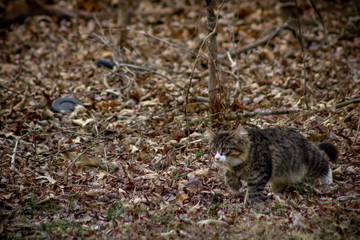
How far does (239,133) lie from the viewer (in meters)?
5.23

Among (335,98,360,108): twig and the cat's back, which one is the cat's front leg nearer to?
the cat's back

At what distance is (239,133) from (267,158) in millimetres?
586

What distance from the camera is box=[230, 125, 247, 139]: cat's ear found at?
518 centimetres

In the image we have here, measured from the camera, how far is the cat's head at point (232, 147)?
5188 millimetres

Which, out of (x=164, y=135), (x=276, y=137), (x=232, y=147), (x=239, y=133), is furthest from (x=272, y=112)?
(x=232, y=147)

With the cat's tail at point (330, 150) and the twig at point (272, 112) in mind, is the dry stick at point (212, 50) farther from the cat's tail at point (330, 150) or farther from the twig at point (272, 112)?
the cat's tail at point (330, 150)

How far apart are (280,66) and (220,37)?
9.14 feet

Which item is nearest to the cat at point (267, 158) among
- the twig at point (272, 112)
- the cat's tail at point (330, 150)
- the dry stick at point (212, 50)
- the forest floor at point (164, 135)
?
the cat's tail at point (330, 150)

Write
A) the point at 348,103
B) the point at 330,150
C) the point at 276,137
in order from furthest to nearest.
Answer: the point at 348,103
the point at 330,150
the point at 276,137

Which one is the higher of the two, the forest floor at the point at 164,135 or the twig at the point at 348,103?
the twig at the point at 348,103

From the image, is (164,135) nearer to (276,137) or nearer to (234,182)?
(234,182)

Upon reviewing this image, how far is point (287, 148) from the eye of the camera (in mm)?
5582

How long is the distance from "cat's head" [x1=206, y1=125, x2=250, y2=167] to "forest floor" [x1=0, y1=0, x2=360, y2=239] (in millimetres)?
604

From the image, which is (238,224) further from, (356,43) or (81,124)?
(356,43)
